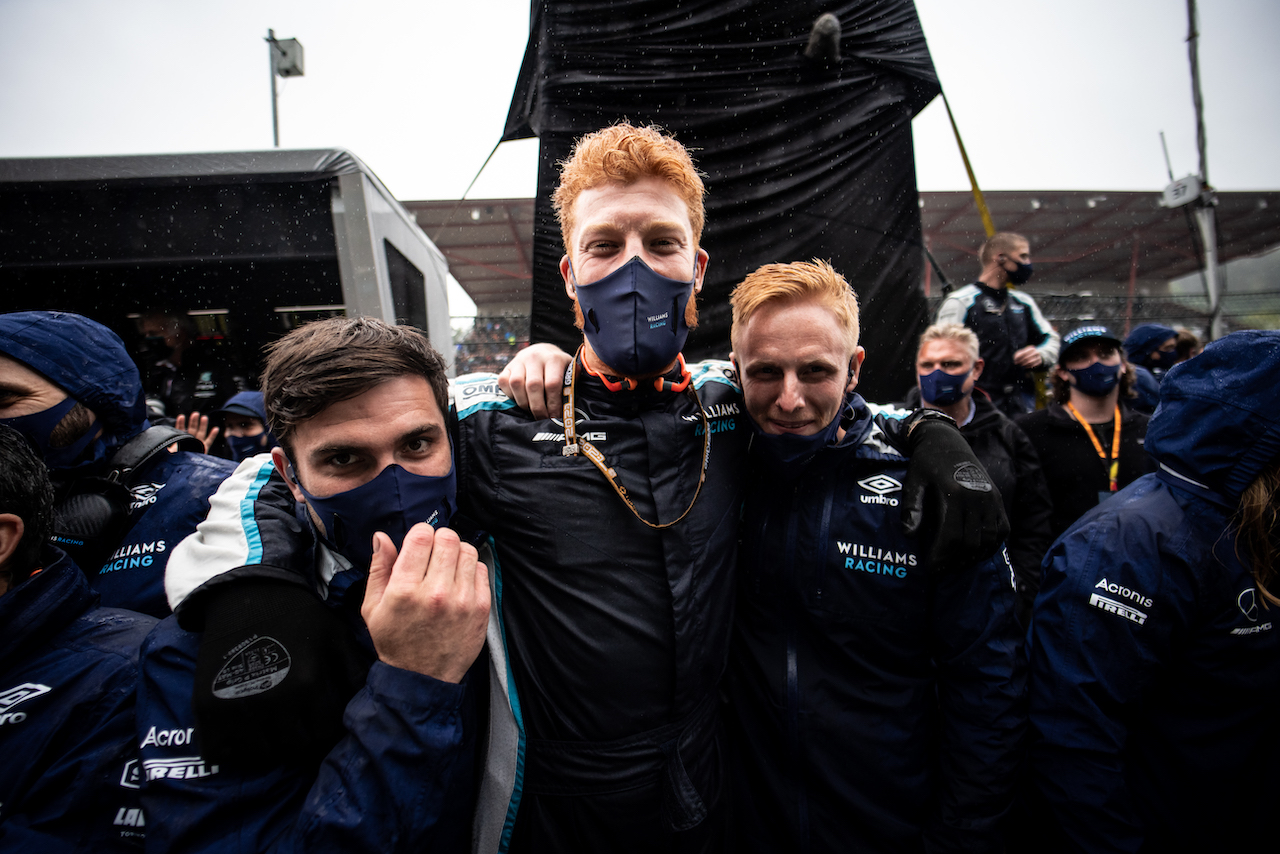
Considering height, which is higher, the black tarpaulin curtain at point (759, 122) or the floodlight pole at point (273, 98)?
the floodlight pole at point (273, 98)

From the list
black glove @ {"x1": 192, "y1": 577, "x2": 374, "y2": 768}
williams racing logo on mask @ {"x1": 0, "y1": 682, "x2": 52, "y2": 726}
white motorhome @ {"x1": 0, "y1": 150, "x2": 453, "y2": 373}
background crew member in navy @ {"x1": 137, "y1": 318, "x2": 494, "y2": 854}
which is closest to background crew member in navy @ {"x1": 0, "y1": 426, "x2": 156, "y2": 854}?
williams racing logo on mask @ {"x1": 0, "y1": 682, "x2": 52, "y2": 726}

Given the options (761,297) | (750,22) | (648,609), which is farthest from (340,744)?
(750,22)

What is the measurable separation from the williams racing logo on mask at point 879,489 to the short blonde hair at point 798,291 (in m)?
0.41

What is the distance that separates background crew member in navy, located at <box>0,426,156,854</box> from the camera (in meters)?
1.11

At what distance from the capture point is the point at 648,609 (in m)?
1.39

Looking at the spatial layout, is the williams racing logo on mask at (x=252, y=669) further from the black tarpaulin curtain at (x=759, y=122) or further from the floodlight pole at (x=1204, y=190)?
the floodlight pole at (x=1204, y=190)

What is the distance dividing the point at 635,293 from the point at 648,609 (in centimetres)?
84

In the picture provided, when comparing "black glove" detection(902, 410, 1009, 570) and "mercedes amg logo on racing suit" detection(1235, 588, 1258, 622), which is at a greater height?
"black glove" detection(902, 410, 1009, 570)

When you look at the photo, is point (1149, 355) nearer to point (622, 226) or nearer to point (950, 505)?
point (950, 505)

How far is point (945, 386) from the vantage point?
3.07 m

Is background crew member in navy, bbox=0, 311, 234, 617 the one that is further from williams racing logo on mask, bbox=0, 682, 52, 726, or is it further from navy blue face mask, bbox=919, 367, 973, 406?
navy blue face mask, bbox=919, 367, 973, 406

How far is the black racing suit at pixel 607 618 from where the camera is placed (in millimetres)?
1357

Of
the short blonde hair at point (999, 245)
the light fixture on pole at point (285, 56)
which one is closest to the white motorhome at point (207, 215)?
the short blonde hair at point (999, 245)

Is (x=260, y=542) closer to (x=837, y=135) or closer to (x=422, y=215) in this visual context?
(x=837, y=135)
